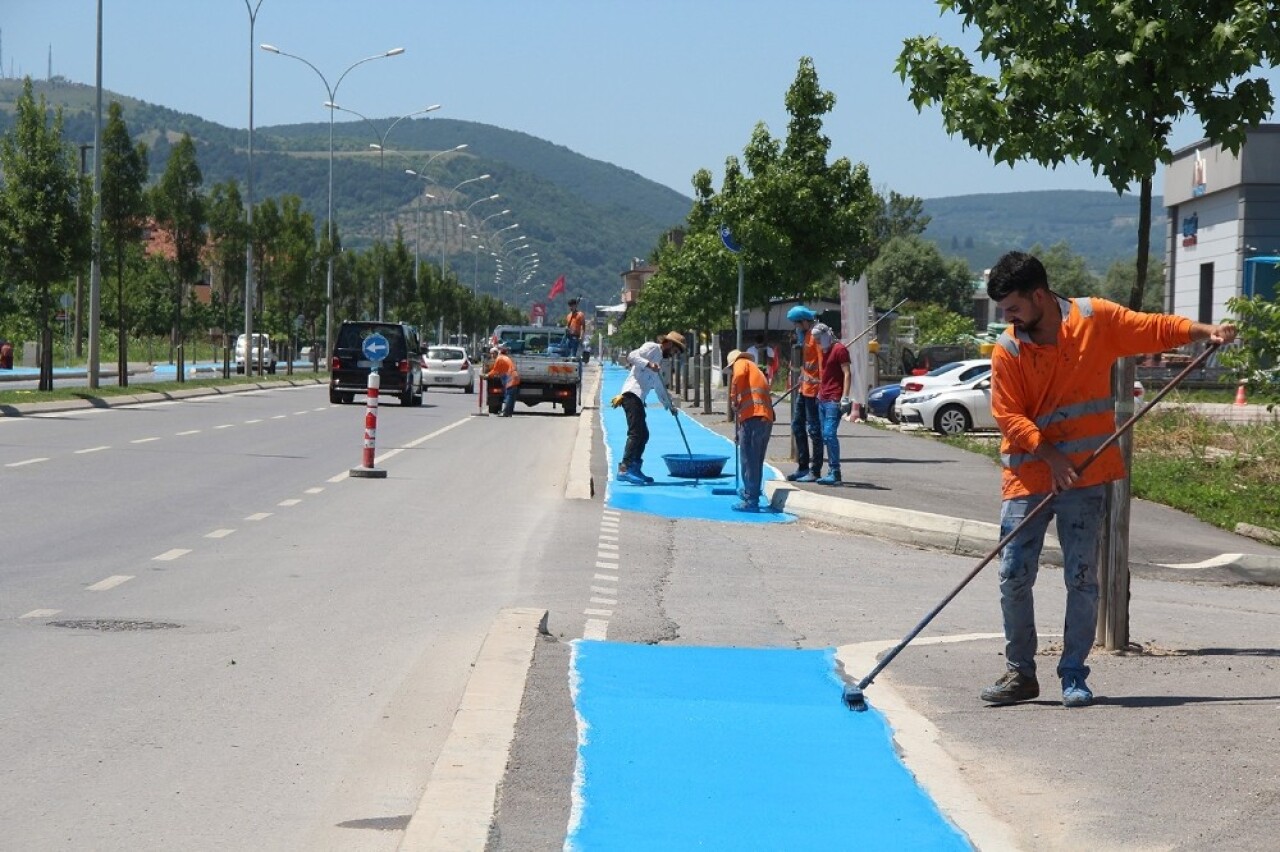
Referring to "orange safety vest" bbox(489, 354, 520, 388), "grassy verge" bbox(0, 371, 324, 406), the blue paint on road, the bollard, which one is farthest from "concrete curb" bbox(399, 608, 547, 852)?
"orange safety vest" bbox(489, 354, 520, 388)

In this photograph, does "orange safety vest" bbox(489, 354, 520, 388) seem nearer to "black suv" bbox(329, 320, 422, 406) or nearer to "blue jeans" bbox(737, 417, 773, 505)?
"black suv" bbox(329, 320, 422, 406)

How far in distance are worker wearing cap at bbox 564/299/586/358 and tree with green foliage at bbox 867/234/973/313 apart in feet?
316

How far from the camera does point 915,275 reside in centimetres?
14200

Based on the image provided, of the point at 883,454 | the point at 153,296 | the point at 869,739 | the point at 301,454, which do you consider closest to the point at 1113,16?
the point at 869,739

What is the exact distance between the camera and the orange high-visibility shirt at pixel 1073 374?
7980 mm

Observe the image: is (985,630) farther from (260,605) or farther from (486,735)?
(486,735)

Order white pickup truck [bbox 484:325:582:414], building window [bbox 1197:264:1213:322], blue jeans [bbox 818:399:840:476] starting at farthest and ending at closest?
building window [bbox 1197:264:1213:322] → white pickup truck [bbox 484:325:582:414] → blue jeans [bbox 818:399:840:476]

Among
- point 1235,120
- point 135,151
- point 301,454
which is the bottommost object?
point 301,454

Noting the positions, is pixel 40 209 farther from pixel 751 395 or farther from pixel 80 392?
pixel 751 395

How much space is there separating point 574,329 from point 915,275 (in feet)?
330

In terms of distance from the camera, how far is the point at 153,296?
94.9 meters

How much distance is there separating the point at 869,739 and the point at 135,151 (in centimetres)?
4534

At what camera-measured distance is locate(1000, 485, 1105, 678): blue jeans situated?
805 cm

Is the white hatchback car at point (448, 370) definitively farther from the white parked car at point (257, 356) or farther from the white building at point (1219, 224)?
the white building at point (1219, 224)
